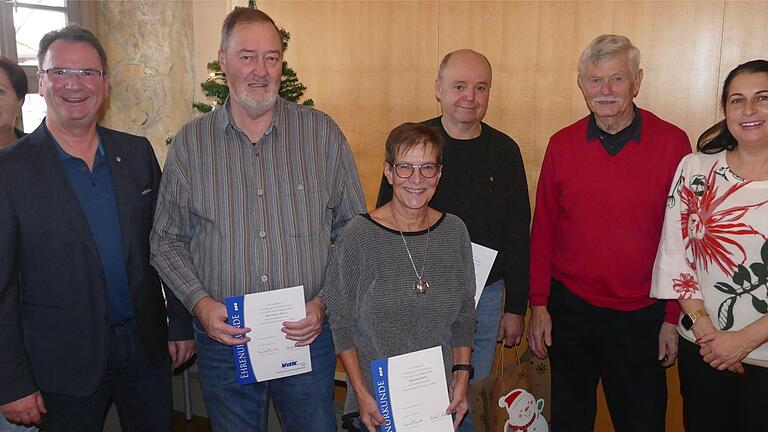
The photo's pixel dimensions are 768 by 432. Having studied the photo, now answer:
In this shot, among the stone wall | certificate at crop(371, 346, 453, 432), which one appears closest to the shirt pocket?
certificate at crop(371, 346, 453, 432)

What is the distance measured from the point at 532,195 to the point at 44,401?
268 cm

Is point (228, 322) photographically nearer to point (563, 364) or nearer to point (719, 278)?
point (563, 364)

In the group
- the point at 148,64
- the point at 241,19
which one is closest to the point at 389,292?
the point at 241,19

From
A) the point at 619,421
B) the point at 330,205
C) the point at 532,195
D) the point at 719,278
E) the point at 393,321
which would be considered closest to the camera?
the point at 393,321

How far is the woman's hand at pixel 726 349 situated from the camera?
6.61ft

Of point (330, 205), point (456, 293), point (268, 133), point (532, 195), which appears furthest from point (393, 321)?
point (532, 195)

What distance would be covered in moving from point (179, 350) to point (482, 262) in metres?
1.26

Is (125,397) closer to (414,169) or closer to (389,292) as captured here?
(389,292)

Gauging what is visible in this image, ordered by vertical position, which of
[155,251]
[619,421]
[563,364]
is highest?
[155,251]

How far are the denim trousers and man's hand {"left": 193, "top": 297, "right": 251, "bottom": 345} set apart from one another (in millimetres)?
315

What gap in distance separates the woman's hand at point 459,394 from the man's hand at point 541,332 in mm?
698

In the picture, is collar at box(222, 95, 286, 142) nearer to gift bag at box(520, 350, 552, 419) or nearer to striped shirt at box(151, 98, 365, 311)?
striped shirt at box(151, 98, 365, 311)

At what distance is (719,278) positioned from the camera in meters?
2.08

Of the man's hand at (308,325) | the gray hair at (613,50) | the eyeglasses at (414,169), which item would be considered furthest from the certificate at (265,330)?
the gray hair at (613,50)
